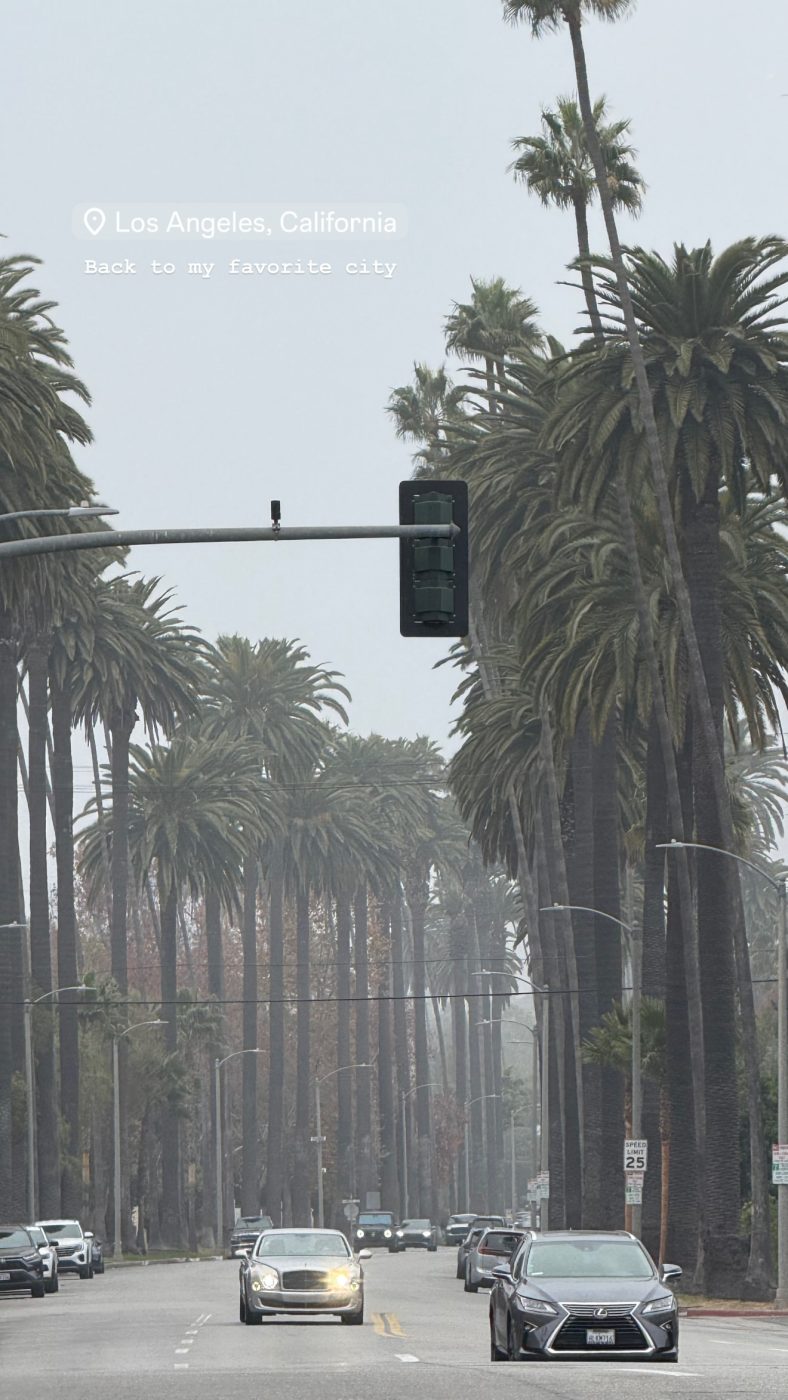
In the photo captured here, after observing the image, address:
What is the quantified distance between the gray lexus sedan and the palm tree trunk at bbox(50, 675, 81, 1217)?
60.7 m

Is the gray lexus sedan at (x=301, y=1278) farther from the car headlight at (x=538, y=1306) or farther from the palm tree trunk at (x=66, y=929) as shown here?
the palm tree trunk at (x=66, y=929)

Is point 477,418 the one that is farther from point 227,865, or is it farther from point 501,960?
point 501,960

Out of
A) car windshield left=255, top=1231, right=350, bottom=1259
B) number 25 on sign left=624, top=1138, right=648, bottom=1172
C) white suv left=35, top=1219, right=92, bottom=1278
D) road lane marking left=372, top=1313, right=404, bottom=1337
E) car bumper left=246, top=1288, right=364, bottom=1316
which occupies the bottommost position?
white suv left=35, top=1219, right=92, bottom=1278

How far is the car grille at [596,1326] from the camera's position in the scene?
22.7m

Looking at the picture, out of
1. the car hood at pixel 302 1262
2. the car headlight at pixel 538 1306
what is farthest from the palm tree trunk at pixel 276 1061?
the car headlight at pixel 538 1306

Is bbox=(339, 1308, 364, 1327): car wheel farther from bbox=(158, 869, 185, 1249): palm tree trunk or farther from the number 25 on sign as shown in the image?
bbox=(158, 869, 185, 1249): palm tree trunk

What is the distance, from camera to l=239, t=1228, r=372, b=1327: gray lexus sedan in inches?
1332

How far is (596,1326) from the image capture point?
2272 cm

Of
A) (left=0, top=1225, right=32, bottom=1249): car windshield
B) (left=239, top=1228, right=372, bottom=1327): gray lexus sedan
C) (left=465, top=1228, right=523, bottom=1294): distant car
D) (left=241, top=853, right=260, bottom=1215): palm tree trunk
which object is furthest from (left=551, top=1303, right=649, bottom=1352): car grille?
(left=241, top=853, right=260, bottom=1215): palm tree trunk

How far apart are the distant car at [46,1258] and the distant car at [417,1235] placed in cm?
6992

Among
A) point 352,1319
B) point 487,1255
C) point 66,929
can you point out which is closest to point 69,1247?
point 487,1255

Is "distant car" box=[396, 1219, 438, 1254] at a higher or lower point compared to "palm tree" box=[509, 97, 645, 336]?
lower

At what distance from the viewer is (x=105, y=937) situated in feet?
553

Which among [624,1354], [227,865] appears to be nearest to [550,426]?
[624,1354]
